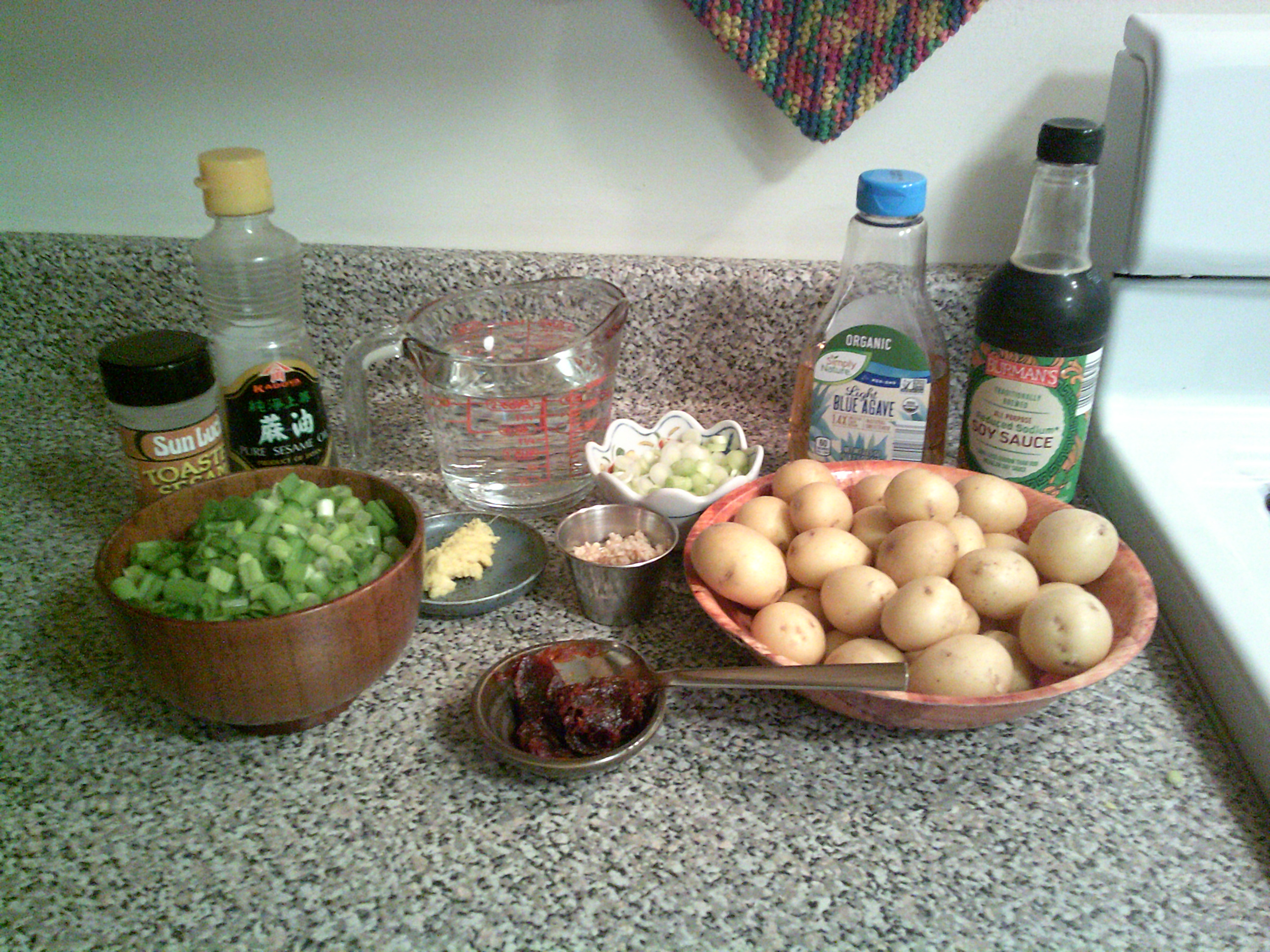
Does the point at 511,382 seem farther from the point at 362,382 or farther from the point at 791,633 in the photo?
the point at 791,633

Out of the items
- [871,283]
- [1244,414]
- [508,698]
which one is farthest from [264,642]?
[1244,414]

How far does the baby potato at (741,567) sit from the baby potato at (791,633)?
0.07 feet

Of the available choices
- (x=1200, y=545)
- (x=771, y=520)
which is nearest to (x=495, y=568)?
(x=771, y=520)

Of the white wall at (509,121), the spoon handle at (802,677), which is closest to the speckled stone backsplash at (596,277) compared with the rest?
the white wall at (509,121)

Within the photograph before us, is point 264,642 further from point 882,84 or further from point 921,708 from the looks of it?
point 882,84

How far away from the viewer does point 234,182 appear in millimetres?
738

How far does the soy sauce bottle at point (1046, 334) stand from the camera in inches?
28.2

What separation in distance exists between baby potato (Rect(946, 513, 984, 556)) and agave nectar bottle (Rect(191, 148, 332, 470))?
1.80ft

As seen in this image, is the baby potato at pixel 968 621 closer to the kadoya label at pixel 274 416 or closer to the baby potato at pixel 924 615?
the baby potato at pixel 924 615

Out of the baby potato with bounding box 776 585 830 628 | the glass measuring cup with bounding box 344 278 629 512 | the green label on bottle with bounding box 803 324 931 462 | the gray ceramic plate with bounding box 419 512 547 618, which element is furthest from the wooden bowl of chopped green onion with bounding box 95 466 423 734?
the green label on bottle with bounding box 803 324 931 462

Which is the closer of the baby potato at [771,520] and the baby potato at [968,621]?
the baby potato at [968,621]

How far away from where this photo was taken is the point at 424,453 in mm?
978

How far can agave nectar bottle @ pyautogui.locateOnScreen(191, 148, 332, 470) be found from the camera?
2.46 feet

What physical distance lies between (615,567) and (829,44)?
492 millimetres
